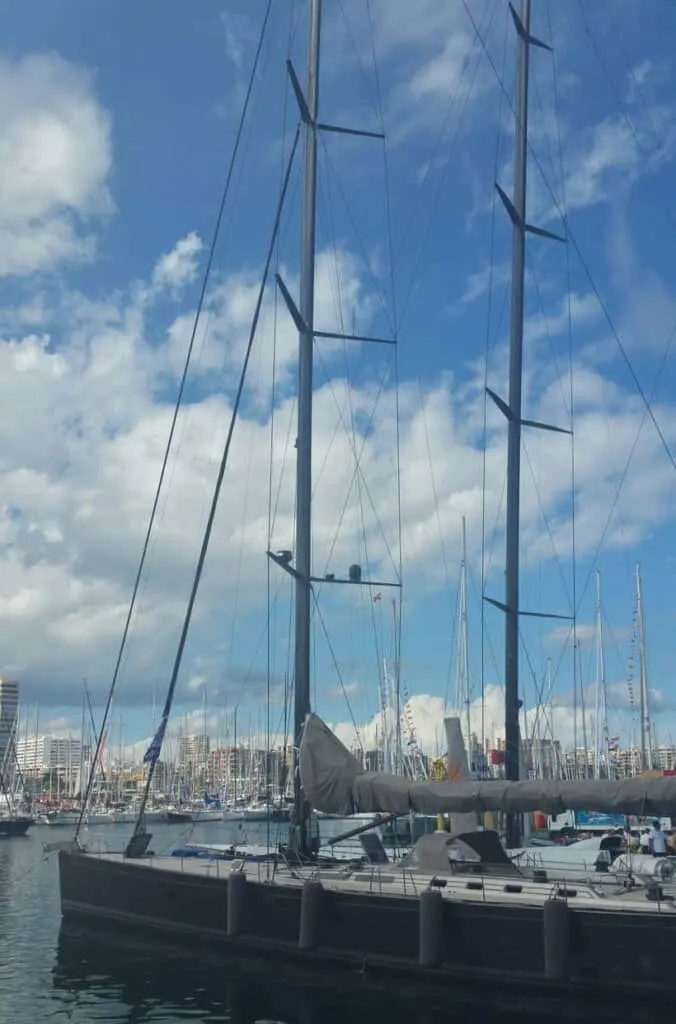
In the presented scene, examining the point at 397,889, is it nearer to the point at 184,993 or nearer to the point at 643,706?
the point at 184,993

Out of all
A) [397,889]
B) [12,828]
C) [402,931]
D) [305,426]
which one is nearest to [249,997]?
[402,931]

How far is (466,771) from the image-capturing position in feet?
86.4

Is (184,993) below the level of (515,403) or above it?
below

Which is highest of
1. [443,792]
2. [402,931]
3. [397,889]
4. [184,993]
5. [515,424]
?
[515,424]

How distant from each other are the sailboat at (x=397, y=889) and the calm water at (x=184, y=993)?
57 cm

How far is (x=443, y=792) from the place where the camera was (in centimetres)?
2302

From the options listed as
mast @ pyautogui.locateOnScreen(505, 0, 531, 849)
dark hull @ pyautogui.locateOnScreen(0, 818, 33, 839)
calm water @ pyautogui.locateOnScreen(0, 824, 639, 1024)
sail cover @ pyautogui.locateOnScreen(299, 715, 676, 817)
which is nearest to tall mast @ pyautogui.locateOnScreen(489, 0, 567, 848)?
mast @ pyautogui.locateOnScreen(505, 0, 531, 849)

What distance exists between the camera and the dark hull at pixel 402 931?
60.9ft

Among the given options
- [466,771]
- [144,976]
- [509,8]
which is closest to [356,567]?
[466,771]

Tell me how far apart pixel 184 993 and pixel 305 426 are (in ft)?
48.5

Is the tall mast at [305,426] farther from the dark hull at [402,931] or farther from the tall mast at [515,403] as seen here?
the tall mast at [515,403]

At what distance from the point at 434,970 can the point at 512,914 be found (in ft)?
6.74

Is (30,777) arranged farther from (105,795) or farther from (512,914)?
(512,914)

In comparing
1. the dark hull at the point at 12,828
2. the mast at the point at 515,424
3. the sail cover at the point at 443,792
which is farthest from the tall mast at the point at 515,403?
the dark hull at the point at 12,828
